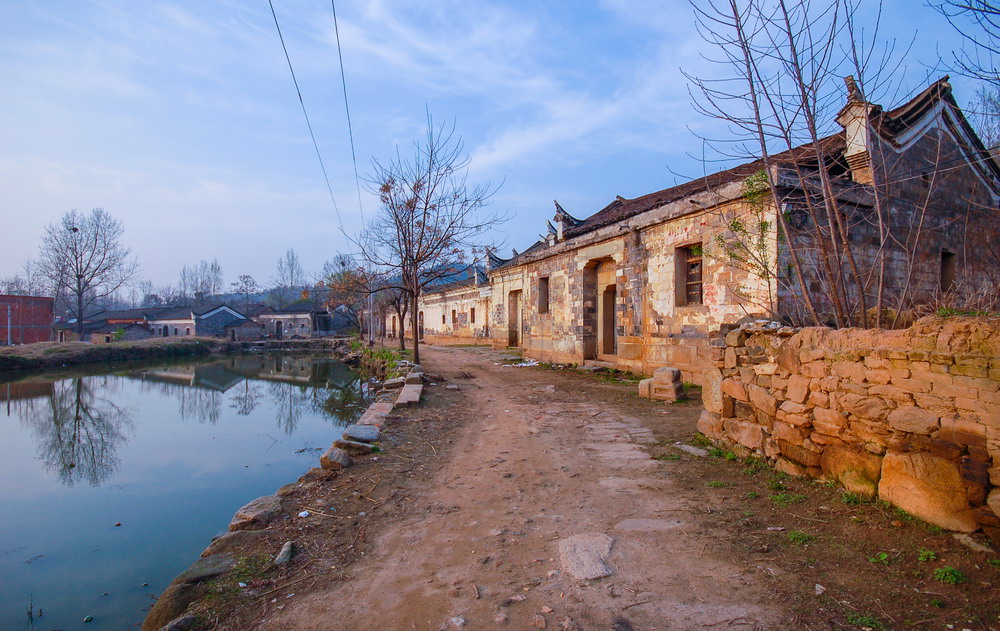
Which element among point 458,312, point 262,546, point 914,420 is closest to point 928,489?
point 914,420

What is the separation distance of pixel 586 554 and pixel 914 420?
7.42 ft

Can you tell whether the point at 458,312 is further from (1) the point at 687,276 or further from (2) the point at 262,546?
(2) the point at 262,546

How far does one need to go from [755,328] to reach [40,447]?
12.1m

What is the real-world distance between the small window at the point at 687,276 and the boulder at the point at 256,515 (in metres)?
8.37

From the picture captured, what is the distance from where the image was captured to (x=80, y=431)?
33.7 feet

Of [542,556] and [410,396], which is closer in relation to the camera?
[542,556]

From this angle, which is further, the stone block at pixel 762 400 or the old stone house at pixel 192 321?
the old stone house at pixel 192 321

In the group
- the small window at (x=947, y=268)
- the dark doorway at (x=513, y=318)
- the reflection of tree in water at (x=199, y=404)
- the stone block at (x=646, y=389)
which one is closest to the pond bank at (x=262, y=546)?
the stone block at (x=646, y=389)

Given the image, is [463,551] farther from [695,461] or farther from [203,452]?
[203,452]

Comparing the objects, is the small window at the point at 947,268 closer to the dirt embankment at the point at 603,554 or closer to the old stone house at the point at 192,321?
the dirt embankment at the point at 603,554

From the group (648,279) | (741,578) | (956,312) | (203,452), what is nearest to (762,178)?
(648,279)

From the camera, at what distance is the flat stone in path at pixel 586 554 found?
9.21ft

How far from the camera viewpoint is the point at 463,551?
3.19 meters

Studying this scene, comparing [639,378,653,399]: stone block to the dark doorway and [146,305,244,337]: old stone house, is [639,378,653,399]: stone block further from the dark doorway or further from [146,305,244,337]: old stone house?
[146,305,244,337]: old stone house
